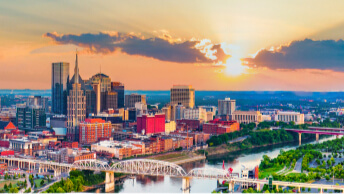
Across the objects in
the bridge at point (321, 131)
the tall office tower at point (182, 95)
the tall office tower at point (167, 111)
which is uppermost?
the tall office tower at point (182, 95)

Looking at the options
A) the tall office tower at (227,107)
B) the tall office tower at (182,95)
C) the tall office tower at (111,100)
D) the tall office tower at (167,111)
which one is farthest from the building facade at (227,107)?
the tall office tower at (111,100)

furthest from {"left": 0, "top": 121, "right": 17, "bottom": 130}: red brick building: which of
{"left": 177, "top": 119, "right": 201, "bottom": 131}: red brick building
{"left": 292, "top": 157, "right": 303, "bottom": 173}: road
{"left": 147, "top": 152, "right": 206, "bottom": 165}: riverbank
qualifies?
{"left": 292, "top": 157, "right": 303, "bottom": 173}: road

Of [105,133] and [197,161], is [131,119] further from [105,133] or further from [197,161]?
[197,161]

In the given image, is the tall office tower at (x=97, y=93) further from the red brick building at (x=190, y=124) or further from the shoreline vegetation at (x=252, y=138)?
the shoreline vegetation at (x=252, y=138)

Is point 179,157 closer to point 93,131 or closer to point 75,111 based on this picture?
point 93,131

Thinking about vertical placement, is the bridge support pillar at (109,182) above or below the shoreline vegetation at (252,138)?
below

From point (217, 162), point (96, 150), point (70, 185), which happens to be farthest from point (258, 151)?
point (70, 185)
